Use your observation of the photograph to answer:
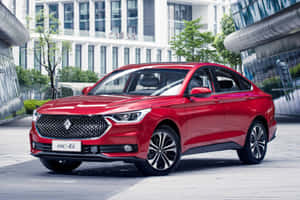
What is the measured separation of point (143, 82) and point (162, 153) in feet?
4.16

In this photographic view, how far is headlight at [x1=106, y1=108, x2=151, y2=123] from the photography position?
886 centimetres

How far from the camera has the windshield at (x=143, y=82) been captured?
991 cm

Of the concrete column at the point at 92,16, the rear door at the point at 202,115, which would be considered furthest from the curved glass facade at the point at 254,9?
the concrete column at the point at 92,16

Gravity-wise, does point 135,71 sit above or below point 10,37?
below

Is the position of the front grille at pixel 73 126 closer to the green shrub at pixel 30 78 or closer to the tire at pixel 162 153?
the tire at pixel 162 153

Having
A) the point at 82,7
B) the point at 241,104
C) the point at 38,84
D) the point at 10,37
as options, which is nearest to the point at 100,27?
the point at 82,7

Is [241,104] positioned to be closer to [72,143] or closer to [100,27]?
[72,143]

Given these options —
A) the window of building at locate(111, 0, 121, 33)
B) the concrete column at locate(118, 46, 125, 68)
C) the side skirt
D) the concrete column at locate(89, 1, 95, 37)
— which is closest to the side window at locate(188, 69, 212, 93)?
the side skirt

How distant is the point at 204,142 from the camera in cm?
1027

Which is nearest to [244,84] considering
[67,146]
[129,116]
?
[129,116]

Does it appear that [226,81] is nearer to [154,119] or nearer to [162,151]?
[162,151]

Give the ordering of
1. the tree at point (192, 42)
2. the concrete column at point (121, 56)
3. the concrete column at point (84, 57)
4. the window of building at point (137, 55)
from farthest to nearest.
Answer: the window of building at point (137, 55) < the concrete column at point (121, 56) < the concrete column at point (84, 57) < the tree at point (192, 42)

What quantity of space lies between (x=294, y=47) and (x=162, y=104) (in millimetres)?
28981

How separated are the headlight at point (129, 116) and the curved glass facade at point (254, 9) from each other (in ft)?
83.9
